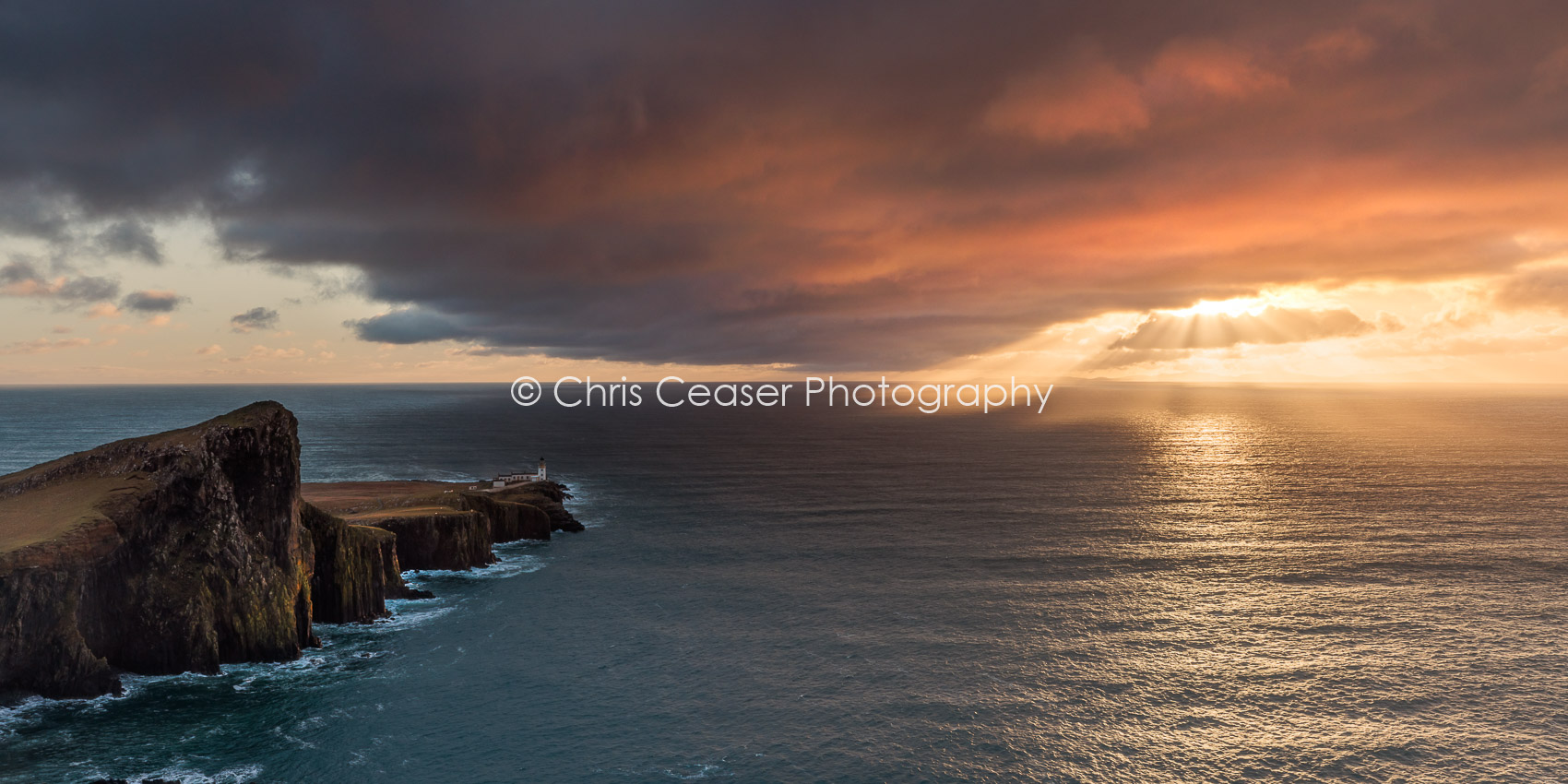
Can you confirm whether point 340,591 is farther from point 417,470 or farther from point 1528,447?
point 1528,447

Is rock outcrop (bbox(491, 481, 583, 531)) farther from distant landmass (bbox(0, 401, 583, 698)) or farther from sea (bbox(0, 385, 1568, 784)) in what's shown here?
distant landmass (bbox(0, 401, 583, 698))

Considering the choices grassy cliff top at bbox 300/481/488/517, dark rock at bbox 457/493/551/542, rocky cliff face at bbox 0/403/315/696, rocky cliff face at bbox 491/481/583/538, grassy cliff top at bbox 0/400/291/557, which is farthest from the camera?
rocky cliff face at bbox 491/481/583/538

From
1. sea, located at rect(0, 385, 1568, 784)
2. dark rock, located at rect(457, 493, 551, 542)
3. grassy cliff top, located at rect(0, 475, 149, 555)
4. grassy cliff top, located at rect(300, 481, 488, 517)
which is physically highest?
grassy cliff top, located at rect(0, 475, 149, 555)

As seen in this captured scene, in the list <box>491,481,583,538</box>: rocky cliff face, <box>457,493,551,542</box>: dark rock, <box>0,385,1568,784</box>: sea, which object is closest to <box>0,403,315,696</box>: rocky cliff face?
<box>0,385,1568,784</box>: sea

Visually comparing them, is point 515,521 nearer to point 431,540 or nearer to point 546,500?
point 546,500

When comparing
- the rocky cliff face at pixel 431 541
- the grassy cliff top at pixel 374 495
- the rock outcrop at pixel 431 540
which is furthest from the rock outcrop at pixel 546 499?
the rocky cliff face at pixel 431 541

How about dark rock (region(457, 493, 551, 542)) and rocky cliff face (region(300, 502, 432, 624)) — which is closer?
rocky cliff face (region(300, 502, 432, 624))
